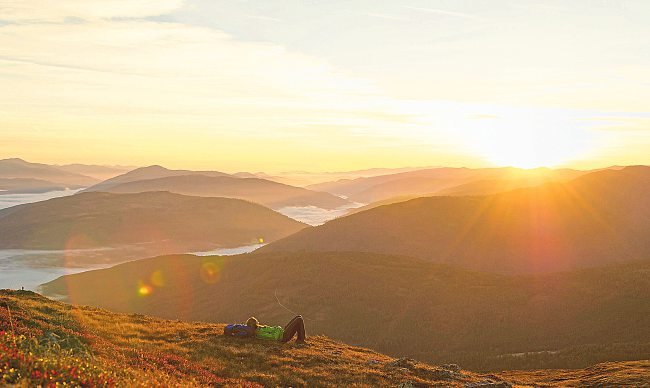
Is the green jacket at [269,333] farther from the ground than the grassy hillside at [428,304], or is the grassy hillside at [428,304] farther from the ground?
the green jacket at [269,333]

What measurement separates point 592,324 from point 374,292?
56.5 m

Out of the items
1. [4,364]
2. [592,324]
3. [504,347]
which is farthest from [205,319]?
[4,364]

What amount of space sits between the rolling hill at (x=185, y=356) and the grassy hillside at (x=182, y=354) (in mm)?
53

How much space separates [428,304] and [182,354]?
97.3m

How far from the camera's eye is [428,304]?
376 ft

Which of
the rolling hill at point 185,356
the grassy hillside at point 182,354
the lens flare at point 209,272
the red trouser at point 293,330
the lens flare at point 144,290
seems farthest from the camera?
the lens flare at point 144,290

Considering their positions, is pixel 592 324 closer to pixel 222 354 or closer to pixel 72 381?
pixel 222 354

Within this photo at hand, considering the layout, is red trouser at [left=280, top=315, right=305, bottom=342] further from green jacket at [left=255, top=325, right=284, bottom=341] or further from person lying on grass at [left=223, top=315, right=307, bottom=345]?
green jacket at [left=255, top=325, right=284, bottom=341]

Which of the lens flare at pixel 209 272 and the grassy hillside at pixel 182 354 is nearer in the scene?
the grassy hillside at pixel 182 354

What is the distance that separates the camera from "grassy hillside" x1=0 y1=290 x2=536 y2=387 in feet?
57.7

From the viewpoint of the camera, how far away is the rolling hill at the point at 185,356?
16406 millimetres

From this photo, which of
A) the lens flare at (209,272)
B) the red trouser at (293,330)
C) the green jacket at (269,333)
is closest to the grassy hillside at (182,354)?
the red trouser at (293,330)

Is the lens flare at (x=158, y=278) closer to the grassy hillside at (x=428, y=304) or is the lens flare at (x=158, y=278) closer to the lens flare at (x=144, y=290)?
the grassy hillside at (x=428, y=304)

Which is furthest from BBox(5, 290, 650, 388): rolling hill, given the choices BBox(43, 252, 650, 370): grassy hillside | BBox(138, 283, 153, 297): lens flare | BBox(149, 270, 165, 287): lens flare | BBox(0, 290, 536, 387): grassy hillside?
BBox(149, 270, 165, 287): lens flare
